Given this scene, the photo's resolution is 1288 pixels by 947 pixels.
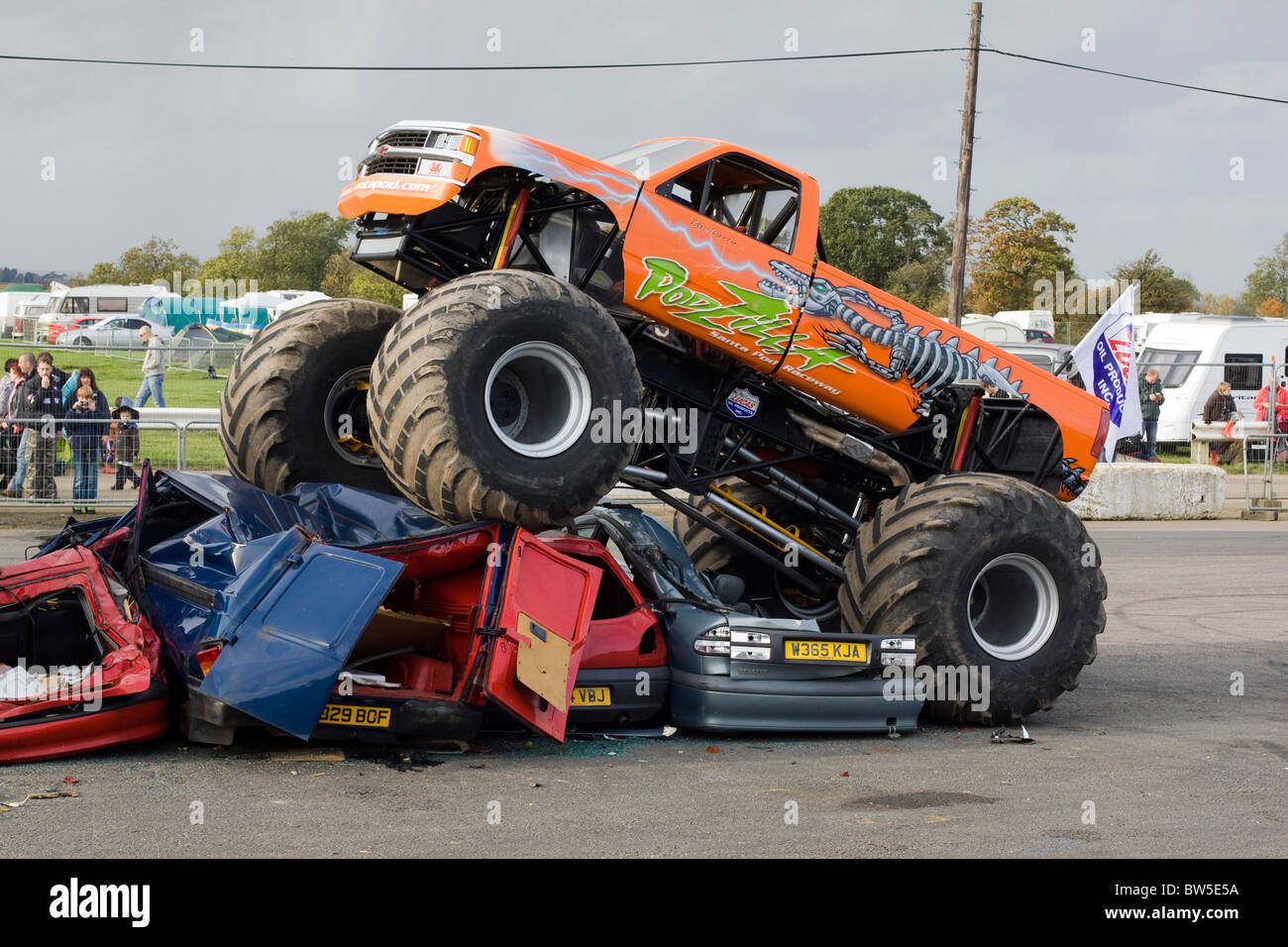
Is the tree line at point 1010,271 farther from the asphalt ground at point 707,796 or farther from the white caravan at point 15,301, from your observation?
the asphalt ground at point 707,796

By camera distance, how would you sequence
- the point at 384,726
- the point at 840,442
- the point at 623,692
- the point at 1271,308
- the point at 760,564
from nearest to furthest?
the point at 384,726 < the point at 623,692 < the point at 840,442 < the point at 760,564 < the point at 1271,308

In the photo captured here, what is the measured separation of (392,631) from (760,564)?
144 inches

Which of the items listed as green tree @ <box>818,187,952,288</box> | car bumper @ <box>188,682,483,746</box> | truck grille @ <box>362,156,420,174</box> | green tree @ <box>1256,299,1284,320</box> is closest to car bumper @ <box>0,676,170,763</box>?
car bumper @ <box>188,682,483,746</box>

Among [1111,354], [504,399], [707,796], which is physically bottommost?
[707,796]

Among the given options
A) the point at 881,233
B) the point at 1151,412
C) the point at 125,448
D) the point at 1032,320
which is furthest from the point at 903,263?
the point at 125,448

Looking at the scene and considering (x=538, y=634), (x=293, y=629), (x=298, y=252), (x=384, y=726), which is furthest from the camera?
(x=298, y=252)

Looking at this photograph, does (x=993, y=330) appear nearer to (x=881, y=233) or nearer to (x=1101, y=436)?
(x=1101, y=436)

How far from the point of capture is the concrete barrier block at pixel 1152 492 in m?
20.1

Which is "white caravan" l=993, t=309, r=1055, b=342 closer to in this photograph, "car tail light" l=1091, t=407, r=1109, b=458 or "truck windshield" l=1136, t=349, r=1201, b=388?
"truck windshield" l=1136, t=349, r=1201, b=388

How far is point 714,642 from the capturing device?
6.98 m

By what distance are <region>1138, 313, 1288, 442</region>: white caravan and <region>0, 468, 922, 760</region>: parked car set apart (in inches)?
882

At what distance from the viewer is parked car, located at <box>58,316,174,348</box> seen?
27672 millimetres

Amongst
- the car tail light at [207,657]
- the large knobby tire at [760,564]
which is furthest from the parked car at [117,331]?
the car tail light at [207,657]

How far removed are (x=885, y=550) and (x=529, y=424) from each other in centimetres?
214
